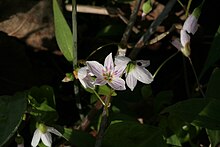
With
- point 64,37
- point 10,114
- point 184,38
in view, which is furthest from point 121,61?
point 10,114

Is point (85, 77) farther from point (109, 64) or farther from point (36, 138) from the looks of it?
point (36, 138)

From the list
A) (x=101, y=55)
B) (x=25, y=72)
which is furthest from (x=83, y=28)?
(x=25, y=72)

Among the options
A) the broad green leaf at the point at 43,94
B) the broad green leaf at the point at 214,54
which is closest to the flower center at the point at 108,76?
the broad green leaf at the point at 43,94

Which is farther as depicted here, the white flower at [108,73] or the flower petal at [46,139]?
the flower petal at [46,139]

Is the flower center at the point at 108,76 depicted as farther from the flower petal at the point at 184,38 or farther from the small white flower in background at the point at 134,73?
the flower petal at the point at 184,38

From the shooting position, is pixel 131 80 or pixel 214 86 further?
pixel 214 86

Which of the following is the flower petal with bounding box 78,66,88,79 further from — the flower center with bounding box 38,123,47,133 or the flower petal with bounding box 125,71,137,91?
the flower center with bounding box 38,123,47,133
